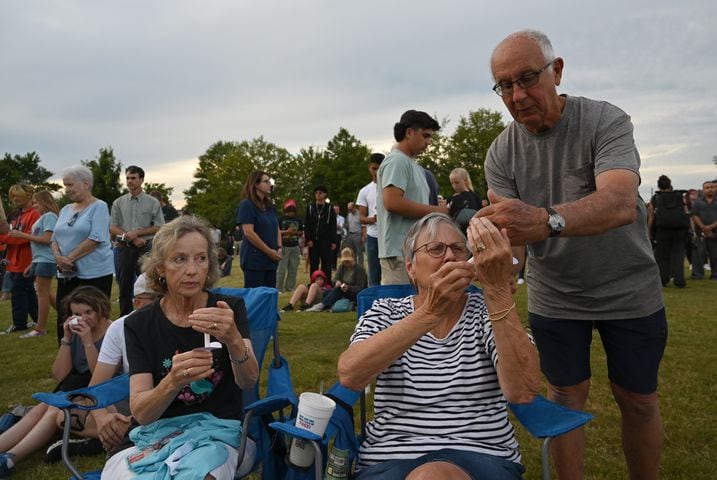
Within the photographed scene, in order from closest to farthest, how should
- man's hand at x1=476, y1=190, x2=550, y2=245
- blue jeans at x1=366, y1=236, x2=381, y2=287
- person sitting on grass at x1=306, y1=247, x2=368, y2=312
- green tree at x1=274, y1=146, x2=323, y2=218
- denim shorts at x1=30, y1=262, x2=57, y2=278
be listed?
man's hand at x1=476, y1=190, x2=550, y2=245 < blue jeans at x1=366, y1=236, x2=381, y2=287 < denim shorts at x1=30, y1=262, x2=57, y2=278 < person sitting on grass at x1=306, y1=247, x2=368, y2=312 < green tree at x1=274, y1=146, x2=323, y2=218

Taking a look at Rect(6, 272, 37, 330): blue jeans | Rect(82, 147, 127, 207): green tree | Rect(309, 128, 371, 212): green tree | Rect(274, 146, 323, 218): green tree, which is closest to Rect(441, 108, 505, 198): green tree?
Rect(309, 128, 371, 212): green tree

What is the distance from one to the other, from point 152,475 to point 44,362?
4413mm

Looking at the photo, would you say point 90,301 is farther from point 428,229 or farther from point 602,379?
point 602,379

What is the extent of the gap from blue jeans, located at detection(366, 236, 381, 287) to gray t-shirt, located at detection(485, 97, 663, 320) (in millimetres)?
3847

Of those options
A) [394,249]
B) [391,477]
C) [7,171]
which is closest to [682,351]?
[394,249]

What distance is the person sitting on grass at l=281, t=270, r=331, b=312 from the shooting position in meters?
9.14

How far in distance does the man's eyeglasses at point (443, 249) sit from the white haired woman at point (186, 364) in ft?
2.81

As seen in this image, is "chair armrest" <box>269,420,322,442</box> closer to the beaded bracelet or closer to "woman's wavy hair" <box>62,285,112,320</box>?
the beaded bracelet

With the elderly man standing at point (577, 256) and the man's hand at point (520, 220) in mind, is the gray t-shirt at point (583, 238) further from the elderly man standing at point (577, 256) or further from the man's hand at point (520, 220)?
the man's hand at point (520, 220)

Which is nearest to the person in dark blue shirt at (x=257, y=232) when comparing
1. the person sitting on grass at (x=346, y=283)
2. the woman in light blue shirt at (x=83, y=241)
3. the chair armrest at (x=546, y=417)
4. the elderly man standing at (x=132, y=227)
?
the woman in light blue shirt at (x=83, y=241)

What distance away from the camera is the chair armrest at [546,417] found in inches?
75.4

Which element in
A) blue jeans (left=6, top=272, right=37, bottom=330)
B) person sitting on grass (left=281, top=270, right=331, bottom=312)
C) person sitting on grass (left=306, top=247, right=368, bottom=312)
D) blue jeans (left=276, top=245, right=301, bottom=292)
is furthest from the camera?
blue jeans (left=276, top=245, right=301, bottom=292)

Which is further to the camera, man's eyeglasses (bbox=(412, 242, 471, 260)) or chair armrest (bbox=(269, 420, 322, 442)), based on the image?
man's eyeglasses (bbox=(412, 242, 471, 260))

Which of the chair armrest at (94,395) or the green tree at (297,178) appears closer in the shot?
the chair armrest at (94,395)
